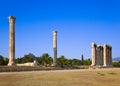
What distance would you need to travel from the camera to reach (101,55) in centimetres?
9750

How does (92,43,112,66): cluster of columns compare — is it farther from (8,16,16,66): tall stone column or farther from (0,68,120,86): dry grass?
(0,68,120,86): dry grass

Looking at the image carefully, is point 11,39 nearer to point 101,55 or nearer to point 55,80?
point 55,80

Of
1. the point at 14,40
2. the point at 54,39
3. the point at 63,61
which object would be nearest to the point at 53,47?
the point at 54,39

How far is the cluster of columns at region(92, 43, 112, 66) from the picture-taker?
88950mm

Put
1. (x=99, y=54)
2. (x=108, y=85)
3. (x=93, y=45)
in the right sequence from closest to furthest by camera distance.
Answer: (x=108, y=85) → (x=93, y=45) → (x=99, y=54)

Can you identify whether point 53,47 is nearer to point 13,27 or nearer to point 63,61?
point 13,27

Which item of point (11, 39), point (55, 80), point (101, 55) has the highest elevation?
point (11, 39)

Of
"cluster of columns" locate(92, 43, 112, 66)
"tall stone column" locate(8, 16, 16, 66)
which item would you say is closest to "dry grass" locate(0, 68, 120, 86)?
"tall stone column" locate(8, 16, 16, 66)

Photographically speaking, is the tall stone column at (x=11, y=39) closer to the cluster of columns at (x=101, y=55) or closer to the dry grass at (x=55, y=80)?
the dry grass at (x=55, y=80)

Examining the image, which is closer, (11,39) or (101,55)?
(11,39)

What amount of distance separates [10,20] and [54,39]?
2210 centimetres

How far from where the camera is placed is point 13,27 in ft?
164

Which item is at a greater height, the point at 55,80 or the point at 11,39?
the point at 11,39

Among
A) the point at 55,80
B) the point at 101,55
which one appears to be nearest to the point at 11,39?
the point at 55,80
